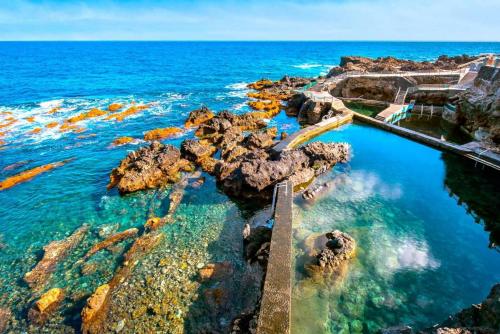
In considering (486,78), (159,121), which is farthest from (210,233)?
(486,78)

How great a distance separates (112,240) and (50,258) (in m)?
2.46

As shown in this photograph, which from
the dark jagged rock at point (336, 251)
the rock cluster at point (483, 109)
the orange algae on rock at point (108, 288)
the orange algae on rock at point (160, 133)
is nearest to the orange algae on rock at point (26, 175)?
the orange algae on rock at point (160, 133)

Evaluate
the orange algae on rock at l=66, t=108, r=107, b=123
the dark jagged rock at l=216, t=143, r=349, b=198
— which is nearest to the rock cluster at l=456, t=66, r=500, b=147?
the dark jagged rock at l=216, t=143, r=349, b=198

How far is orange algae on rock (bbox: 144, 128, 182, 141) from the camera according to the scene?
26016 millimetres

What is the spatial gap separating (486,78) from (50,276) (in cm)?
3245

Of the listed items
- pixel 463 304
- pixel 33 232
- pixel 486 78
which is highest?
pixel 486 78

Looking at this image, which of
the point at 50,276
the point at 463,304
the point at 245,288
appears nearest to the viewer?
the point at 463,304

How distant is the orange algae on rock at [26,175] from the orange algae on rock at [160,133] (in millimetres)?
7266

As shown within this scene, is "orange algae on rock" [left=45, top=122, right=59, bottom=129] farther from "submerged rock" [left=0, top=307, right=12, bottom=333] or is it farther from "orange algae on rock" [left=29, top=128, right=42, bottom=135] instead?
"submerged rock" [left=0, top=307, right=12, bottom=333]

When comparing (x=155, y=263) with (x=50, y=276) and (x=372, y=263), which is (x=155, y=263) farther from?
(x=372, y=263)

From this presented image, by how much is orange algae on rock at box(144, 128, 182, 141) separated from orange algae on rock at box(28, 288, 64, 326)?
58.7ft

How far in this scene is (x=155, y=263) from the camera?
35.9 ft

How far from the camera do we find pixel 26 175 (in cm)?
1947

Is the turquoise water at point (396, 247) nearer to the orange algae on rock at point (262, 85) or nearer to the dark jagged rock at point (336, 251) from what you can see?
the dark jagged rock at point (336, 251)
